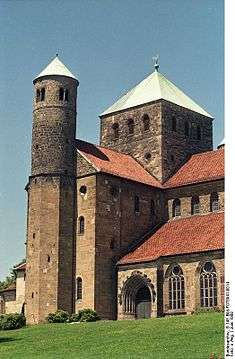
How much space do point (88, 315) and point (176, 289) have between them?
664 centimetres

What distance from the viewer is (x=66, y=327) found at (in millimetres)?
45594

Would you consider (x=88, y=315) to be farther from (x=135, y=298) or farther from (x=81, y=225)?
(x=81, y=225)

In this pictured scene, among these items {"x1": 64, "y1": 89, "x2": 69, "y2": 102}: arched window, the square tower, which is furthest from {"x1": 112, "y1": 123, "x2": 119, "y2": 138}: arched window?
{"x1": 64, "y1": 89, "x2": 69, "y2": 102}: arched window

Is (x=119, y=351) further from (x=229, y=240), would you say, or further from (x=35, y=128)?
(x=35, y=128)

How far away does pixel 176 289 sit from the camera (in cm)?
5297

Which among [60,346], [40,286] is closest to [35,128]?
[40,286]

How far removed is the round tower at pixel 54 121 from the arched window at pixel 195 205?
10546 millimetres

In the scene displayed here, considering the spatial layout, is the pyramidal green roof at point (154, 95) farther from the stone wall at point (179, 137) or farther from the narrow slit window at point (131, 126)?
the narrow slit window at point (131, 126)

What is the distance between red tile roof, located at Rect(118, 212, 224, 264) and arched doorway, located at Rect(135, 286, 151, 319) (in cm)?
264

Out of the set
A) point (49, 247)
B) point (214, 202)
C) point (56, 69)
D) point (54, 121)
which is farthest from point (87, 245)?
point (56, 69)

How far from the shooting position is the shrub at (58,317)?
52781 mm

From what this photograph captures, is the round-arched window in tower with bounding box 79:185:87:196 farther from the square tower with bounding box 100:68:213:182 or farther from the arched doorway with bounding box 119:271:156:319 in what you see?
the square tower with bounding box 100:68:213:182

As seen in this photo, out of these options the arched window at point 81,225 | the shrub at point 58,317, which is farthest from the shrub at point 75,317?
the arched window at point 81,225

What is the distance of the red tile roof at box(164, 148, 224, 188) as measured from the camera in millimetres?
60906
